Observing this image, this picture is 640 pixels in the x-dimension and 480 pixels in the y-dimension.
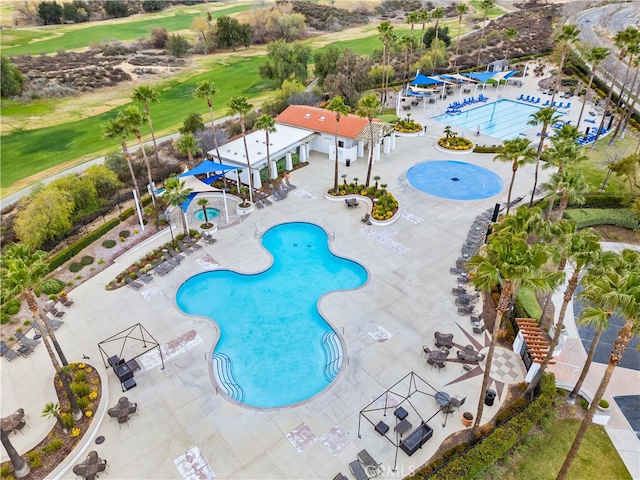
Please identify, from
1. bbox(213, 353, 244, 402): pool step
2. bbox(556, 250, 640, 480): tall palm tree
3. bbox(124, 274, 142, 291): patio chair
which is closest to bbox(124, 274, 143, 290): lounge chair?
bbox(124, 274, 142, 291): patio chair

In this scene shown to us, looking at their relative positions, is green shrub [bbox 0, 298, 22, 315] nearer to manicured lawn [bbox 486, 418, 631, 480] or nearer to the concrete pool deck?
the concrete pool deck

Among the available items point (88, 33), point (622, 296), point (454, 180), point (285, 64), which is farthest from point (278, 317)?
point (88, 33)

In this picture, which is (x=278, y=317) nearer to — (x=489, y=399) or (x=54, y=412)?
(x=54, y=412)

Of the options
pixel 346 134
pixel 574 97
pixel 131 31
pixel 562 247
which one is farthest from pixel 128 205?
pixel 131 31

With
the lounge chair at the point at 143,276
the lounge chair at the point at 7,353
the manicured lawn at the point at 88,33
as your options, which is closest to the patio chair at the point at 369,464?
the lounge chair at the point at 143,276

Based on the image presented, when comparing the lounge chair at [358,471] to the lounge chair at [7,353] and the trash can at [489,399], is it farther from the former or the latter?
the lounge chair at [7,353]
